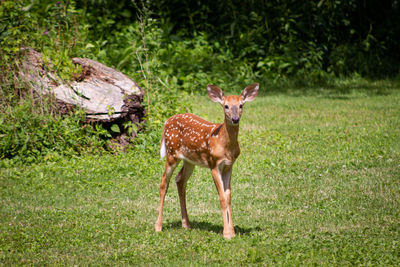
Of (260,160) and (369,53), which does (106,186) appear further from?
(369,53)

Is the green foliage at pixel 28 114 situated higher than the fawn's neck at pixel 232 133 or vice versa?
the fawn's neck at pixel 232 133

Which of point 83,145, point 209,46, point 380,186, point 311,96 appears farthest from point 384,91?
point 83,145

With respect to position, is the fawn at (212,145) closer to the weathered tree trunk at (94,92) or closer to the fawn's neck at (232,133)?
the fawn's neck at (232,133)

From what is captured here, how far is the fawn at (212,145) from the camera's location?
6113 mm

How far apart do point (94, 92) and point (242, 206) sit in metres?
4.05

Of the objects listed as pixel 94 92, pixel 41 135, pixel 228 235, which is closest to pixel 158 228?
pixel 228 235

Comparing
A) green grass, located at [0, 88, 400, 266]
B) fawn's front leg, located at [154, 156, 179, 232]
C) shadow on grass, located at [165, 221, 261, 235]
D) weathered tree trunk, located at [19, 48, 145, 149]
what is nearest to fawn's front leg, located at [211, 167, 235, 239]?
green grass, located at [0, 88, 400, 266]

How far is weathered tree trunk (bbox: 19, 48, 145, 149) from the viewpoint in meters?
9.88

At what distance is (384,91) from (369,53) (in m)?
2.89

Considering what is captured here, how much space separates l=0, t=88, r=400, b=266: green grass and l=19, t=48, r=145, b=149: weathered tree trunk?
77cm

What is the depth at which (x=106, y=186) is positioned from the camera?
839 cm

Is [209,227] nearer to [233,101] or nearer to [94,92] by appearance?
[233,101]

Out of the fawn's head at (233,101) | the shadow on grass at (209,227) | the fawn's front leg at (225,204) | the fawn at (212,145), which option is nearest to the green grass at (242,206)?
the shadow on grass at (209,227)

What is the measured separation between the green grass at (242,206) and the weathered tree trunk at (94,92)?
2.54ft
